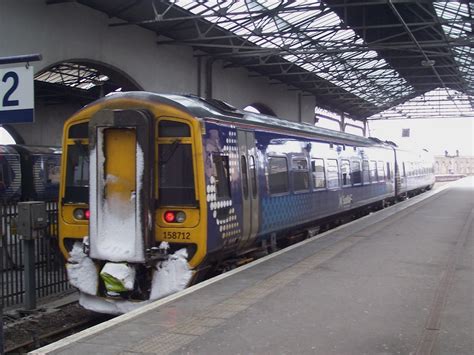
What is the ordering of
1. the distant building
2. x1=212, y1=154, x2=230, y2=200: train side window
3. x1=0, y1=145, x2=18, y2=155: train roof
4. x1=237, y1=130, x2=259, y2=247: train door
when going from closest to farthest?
x1=212, y1=154, x2=230, y2=200: train side window
x1=237, y1=130, x2=259, y2=247: train door
x1=0, y1=145, x2=18, y2=155: train roof
the distant building

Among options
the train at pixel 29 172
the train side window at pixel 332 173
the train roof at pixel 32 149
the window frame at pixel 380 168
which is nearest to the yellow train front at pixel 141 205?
the train side window at pixel 332 173

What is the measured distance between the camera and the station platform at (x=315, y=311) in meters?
4.75

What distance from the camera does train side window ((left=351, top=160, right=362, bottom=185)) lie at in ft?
51.6

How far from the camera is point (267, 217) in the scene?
366 inches

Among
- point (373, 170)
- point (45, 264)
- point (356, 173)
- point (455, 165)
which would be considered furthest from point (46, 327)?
point (455, 165)

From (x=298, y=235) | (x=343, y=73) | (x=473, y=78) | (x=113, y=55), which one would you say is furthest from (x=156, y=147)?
(x=473, y=78)

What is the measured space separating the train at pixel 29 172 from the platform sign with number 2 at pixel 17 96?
15.8m

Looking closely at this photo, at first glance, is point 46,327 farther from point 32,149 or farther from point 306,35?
point 306,35

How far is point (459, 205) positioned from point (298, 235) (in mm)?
11449

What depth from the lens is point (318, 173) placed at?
1241 centimetres

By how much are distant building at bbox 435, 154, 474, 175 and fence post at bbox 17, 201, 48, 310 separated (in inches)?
3797

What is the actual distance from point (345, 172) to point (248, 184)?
6818 mm

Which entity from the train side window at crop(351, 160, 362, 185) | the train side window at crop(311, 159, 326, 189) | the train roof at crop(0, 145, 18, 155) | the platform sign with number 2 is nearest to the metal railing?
the platform sign with number 2

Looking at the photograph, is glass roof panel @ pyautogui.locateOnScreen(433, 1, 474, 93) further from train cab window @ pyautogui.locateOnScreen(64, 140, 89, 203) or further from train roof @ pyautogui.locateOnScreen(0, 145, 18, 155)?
train roof @ pyautogui.locateOnScreen(0, 145, 18, 155)
